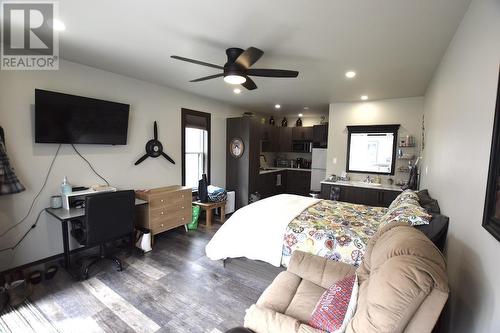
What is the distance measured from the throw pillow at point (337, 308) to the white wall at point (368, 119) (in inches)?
159

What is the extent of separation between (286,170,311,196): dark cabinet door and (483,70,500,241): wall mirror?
18.8 feet

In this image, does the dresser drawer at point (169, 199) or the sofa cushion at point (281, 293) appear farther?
the dresser drawer at point (169, 199)

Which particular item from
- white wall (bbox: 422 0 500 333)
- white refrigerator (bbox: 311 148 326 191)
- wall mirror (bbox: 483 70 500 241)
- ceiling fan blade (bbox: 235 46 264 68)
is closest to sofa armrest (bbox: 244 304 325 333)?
white wall (bbox: 422 0 500 333)

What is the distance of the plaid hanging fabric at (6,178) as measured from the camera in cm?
232

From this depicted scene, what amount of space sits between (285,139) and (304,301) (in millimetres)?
5907

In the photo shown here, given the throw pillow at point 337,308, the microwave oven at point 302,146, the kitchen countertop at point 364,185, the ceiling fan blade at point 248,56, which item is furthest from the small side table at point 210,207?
the microwave oven at point 302,146

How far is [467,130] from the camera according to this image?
1.56 meters

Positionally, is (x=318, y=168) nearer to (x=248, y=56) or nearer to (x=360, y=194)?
(x=360, y=194)

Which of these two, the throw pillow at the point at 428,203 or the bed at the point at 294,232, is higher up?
the throw pillow at the point at 428,203

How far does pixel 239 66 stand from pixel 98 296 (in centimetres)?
274

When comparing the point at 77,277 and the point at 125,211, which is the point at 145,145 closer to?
the point at 125,211

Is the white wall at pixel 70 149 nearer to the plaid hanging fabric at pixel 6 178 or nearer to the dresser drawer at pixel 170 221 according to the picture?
the plaid hanging fabric at pixel 6 178

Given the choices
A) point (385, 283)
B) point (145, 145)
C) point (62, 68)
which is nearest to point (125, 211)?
point (145, 145)

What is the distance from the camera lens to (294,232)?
2398 mm
